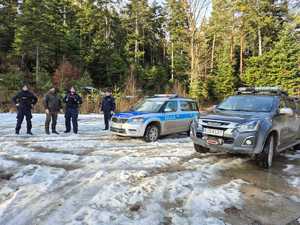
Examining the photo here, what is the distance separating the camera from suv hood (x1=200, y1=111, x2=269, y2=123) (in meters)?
6.07

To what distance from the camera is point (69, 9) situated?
3931cm

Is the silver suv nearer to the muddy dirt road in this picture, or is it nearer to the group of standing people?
the muddy dirt road

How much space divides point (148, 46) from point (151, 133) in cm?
4257

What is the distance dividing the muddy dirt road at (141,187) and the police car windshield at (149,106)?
79.0 inches

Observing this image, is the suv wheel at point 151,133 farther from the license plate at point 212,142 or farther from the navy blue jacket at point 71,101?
the navy blue jacket at point 71,101

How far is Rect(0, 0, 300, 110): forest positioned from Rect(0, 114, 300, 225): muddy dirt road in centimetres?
1540

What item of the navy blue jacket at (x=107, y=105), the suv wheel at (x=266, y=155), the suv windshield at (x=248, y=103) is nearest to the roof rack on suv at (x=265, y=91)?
the suv windshield at (x=248, y=103)

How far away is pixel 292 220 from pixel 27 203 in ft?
12.2

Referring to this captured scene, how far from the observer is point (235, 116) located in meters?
6.32

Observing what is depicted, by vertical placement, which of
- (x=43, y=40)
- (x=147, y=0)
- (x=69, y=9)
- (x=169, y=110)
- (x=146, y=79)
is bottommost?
(x=169, y=110)

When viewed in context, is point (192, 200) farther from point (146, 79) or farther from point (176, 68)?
point (176, 68)

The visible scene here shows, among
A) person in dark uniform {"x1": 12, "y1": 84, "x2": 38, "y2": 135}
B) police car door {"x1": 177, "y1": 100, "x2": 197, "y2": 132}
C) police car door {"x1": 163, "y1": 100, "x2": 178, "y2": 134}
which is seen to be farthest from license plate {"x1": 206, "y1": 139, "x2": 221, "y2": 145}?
person in dark uniform {"x1": 12, "y1": 84, "x2": 38, "y2": 135}

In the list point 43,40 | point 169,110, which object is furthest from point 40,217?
point 43,40

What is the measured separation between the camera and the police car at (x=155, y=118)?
891 centimetres
